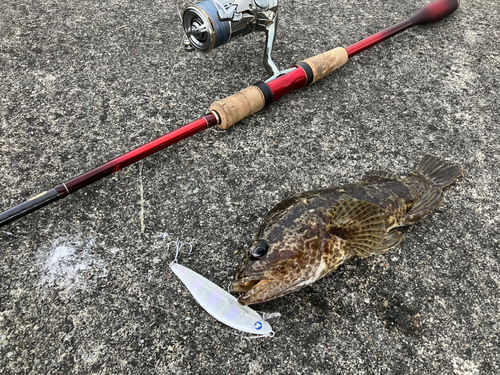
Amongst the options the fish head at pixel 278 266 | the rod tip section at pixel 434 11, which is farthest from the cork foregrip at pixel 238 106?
the rod tip section at pixel 434 11

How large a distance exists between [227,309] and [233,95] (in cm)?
137

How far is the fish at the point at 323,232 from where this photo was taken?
5.52 ft

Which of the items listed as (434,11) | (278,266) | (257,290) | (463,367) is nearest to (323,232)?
(278,266)

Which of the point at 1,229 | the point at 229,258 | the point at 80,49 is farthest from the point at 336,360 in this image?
the point at 80,49

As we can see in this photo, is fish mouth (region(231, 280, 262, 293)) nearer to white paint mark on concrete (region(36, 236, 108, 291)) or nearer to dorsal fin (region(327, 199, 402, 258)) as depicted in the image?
dorsal fin (region(327, 199, 402, 258))

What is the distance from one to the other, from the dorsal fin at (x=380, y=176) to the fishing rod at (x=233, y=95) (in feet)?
2.67

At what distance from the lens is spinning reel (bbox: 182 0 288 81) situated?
228 cm

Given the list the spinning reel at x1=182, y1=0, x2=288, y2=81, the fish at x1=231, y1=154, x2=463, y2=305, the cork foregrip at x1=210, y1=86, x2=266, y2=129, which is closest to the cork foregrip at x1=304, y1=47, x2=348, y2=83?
the spinning reel at x1=182, y1=0, x2=288, y2=81

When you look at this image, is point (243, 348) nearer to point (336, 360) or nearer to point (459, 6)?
point (336, 360)

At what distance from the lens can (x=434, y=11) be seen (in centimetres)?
322

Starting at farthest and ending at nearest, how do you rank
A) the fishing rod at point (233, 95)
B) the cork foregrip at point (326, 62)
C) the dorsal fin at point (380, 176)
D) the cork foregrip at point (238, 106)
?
1. the cork foregrip at point (326, 62)
2. the cork foregrip at point (238, 106)
3. the dorsal fin at point (380, 176)
4. the fishing rod at point (233, 95)

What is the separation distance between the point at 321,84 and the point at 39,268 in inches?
88.2

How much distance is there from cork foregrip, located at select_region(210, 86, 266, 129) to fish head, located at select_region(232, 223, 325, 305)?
3.11 feet

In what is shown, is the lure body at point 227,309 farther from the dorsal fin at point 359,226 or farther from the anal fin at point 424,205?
the anal fin at point 424,205
